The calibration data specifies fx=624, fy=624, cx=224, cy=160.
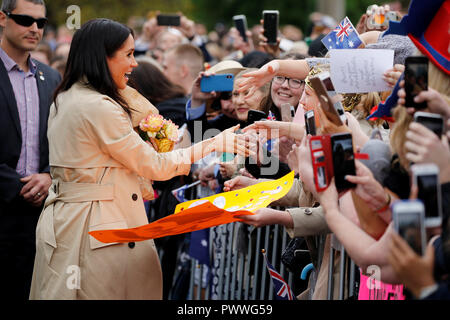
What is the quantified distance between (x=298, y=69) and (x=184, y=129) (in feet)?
6.43

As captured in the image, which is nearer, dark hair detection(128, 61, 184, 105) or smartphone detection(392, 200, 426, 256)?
smartphone detection(392, 200, 426, 256)

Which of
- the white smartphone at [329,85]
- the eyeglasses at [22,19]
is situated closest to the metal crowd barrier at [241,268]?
the white smartphone at [329,85]

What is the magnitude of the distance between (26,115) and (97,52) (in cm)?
146

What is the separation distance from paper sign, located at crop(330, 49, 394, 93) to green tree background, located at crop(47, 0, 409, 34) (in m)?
23.0

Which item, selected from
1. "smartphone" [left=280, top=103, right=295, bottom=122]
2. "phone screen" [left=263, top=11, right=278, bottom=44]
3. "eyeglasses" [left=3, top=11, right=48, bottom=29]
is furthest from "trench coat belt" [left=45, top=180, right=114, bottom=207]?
"phone screen" [left=263, top=11, right=278, bottom=44]

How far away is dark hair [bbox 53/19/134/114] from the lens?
3.73 meters

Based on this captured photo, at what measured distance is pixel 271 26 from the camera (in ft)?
21.3

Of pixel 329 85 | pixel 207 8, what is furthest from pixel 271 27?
pixel 207 8

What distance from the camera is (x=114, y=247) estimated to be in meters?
3.70

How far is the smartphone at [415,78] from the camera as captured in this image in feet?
7.75

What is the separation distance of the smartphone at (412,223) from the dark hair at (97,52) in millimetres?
2202

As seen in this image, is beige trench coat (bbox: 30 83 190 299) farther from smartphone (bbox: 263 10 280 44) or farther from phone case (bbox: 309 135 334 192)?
smartphone (bbox: 263 10 280 44)

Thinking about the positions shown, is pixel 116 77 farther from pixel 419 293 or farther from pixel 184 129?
pixel 419 293
